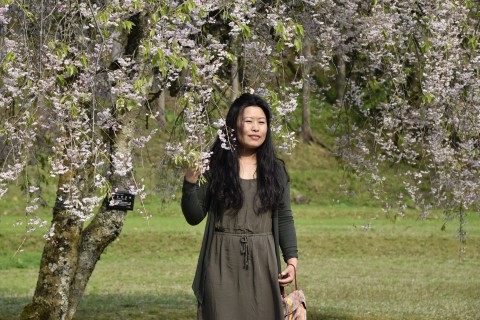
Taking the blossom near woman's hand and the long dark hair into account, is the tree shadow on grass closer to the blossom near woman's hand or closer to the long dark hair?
the long dark hair

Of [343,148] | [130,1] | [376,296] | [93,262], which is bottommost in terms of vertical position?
[376,296]

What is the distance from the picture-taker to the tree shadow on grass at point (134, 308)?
11477 millimetres

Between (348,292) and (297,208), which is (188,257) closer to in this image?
(348,292)

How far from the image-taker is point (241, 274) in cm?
552

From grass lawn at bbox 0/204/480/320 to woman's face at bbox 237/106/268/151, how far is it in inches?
172

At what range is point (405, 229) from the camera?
2350 centimetres

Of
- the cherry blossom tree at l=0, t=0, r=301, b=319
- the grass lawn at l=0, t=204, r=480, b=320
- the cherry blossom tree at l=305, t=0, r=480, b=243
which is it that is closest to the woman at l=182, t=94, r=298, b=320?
the cherry blossom tree at l=0, t=0, r=301, b=319

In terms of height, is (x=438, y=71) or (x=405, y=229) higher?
(x=438, y=71)

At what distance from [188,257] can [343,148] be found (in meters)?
10.5

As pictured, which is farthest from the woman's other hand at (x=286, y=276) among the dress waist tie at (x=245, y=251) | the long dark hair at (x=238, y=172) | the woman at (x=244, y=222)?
the long dark hair at (x=238, y=172)

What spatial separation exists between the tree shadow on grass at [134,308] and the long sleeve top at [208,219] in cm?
574

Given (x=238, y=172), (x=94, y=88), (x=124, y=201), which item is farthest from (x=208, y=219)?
(x=124, y=201)

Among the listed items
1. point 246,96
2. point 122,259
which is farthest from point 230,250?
point 122,259

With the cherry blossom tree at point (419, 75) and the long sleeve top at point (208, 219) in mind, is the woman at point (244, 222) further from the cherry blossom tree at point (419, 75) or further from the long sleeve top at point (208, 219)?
the cherry blossom tree at point (419, 75)
